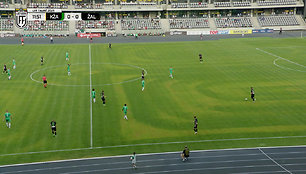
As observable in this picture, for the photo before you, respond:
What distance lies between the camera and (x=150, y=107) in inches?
1594

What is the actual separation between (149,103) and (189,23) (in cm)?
7461

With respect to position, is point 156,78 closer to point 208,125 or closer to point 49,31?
point 208,125

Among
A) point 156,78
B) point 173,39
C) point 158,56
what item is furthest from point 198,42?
point 156,78

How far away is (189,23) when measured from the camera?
112m

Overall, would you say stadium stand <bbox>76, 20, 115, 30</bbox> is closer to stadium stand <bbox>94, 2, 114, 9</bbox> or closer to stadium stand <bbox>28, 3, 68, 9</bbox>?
stadium stand <bbox>94, 2, 114, 9</bbox>

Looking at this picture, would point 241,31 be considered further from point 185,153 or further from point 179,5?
point 185,153

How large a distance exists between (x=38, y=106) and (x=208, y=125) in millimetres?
18638

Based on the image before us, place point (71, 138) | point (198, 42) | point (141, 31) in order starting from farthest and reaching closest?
point (141, 31), point (198, 42), point (71, 138)

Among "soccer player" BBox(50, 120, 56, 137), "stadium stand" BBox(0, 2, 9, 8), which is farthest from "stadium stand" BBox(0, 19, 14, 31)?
"soccer player" BBox(50, 120, 56, 137)

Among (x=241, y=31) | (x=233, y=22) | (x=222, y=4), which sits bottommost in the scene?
(x=241, y=31)

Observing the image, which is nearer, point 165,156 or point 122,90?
point 165,156

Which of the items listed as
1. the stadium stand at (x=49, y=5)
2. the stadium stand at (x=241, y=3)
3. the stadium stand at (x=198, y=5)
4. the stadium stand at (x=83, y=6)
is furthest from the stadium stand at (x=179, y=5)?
the stadium stand at (x=49, y=5)

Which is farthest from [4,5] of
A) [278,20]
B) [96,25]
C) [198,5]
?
[278,20]

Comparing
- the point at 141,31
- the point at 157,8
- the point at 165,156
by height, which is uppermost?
the point at 157,8
